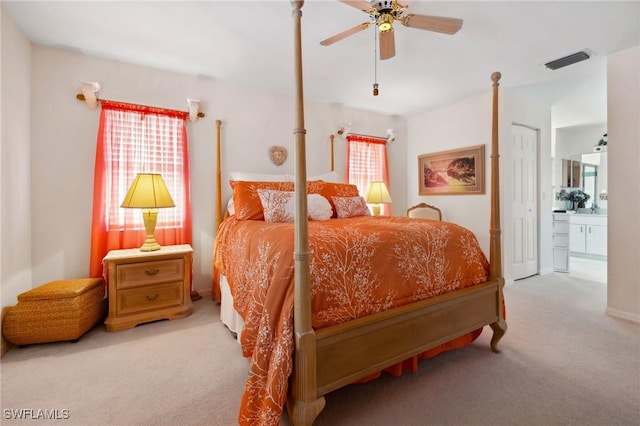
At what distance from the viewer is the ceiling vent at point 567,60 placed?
264 cm

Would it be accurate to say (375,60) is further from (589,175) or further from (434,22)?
(589,175)

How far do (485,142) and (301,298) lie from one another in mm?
3605

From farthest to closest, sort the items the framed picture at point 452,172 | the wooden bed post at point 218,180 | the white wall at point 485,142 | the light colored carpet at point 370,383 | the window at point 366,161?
the window at point 366,161 → the framed picture at point 452,172 → the white wall at point 485,142 → the wooden bed post at point 218,180 → the light colored carpet at point 370,383

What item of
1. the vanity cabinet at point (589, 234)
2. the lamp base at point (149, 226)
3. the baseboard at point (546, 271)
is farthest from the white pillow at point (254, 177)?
the vanity cabinet at point (589, 234)

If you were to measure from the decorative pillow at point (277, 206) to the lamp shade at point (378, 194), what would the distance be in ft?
5.72

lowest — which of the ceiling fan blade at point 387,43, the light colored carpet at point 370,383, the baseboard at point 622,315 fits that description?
the light colored carpet at point 370,383

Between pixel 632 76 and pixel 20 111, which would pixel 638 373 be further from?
pixel 20 111

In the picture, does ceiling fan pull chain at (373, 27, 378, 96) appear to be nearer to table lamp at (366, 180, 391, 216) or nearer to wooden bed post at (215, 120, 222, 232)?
table lamp at (366, 180, 391, 216)

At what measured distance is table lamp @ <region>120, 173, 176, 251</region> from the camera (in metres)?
2.40

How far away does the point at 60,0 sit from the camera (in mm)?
1912

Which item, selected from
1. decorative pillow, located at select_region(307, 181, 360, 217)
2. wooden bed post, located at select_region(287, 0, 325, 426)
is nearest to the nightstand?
decorative pillow, located at select_region(307, 181, 360, 217)

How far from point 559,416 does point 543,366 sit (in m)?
0.47

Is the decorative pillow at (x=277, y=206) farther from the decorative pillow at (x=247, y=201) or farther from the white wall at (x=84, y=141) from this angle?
the white wall at (x=84, y=141)

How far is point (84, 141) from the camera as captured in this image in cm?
261
